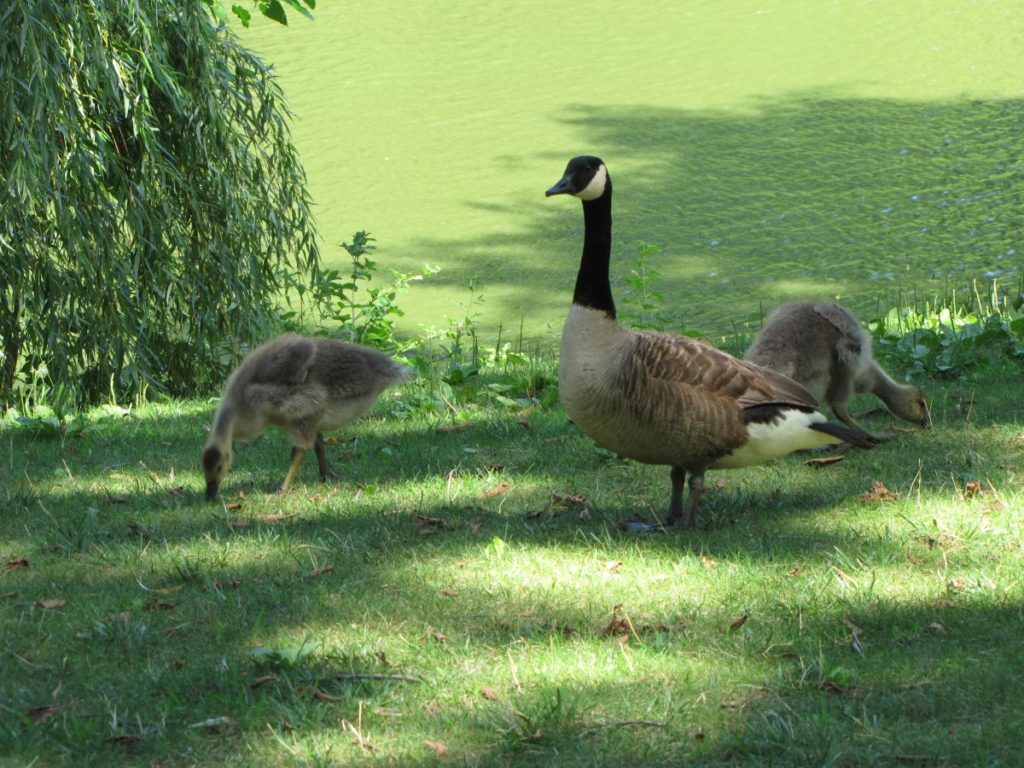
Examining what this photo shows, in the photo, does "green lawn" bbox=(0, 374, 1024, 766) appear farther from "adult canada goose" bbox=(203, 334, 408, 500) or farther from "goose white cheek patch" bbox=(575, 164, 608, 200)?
"goose white cheek patch" bbox=(575, 164, 608, 200)

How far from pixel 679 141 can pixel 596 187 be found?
34.4 ft

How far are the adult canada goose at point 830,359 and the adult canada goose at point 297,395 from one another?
199 centimetres

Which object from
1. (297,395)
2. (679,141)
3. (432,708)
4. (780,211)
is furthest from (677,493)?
(679,141)

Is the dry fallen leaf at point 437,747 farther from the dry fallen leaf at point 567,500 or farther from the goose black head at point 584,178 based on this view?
the goose black head at point 584,178

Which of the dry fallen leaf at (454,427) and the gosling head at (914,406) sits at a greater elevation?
the gosling head at (914,406)

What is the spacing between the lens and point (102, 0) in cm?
877

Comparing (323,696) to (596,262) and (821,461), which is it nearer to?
(596,262)

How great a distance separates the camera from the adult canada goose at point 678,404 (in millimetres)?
5477

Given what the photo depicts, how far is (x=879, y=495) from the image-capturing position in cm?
571

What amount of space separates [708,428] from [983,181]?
9789 millimetres

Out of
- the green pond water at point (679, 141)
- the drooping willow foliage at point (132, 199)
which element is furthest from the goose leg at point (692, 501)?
the green pond water at point (679, 141)

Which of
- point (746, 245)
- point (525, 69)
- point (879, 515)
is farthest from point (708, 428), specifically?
point (525, 69)

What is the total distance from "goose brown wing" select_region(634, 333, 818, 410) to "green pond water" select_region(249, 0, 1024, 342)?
583cm

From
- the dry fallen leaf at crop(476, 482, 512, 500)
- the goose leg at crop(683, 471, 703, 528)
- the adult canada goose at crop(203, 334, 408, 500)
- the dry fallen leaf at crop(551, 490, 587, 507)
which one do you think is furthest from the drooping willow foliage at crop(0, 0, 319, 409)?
the goose leg at crop(683, 471, 703, 528)
